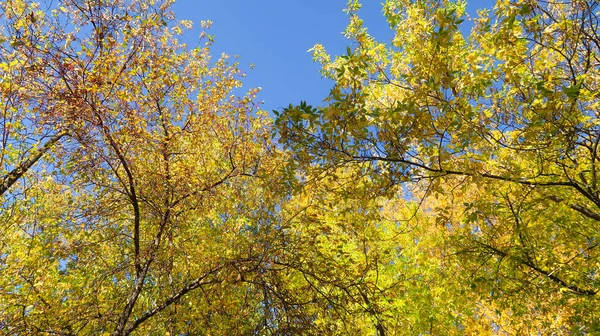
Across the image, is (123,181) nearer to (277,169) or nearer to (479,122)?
(277,169)

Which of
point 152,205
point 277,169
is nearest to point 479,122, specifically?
point 277,169

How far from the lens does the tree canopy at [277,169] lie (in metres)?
3.58

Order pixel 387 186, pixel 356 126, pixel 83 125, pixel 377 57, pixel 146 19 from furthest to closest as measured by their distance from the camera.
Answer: pixel 377 57
pixel 146 19
pixel 83 125
pixel 387 186
pixel 356 126

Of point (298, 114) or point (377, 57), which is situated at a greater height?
point (377, 57)

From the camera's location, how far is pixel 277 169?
474 centimetres

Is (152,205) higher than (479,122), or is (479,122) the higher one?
(152,205)

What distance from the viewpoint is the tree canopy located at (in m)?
3.58

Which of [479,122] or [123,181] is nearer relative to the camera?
[479,122]

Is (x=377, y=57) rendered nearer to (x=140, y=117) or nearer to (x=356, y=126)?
(x=356, y=126)

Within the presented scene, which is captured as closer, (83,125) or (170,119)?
(83,125)

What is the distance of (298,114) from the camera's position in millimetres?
3389

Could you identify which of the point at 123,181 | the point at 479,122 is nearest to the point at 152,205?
the point at 123,181

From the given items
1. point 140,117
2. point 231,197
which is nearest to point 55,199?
point 140,117

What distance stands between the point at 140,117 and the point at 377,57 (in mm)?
3721
